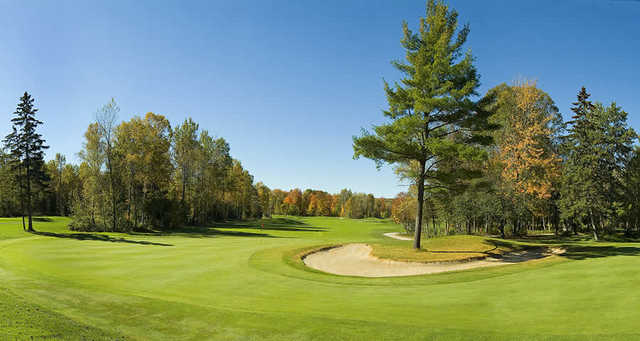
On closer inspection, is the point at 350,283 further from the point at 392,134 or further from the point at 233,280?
the point at 392,134

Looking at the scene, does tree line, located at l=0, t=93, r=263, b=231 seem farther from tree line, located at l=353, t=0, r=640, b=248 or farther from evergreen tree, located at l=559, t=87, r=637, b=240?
evergreen tree, located at l=559, t=87, r=637, b=240

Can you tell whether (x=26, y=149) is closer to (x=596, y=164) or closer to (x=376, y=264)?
(x=376, y=264)

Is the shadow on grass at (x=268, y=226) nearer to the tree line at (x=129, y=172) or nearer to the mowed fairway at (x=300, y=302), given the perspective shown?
the tree line at (x=129, y=172)

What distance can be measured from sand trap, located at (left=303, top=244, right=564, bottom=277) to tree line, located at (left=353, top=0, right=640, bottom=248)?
142 inches

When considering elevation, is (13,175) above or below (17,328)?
above

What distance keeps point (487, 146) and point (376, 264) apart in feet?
70.0

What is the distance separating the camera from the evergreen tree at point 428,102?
1922 centimetres

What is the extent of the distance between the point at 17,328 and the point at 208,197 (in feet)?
181

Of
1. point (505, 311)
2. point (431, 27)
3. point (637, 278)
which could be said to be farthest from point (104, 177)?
point (637, 278)

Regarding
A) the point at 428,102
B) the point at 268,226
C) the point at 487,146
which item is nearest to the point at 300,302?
the point at 428,102

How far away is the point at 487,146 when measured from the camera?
32344 mm

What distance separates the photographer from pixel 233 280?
1268cm

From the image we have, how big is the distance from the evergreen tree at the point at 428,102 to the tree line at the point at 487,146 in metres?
0.06

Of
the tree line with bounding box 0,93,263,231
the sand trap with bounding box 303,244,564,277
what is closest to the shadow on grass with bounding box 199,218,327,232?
the tree line with bounding box 0,93,263,231
